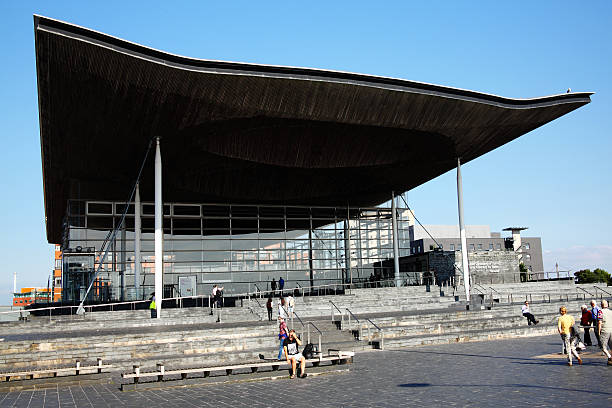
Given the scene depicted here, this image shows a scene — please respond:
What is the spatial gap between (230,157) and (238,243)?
948 centimetres

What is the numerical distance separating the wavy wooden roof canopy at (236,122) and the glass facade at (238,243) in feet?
4.58

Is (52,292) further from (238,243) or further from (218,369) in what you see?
(218,369)

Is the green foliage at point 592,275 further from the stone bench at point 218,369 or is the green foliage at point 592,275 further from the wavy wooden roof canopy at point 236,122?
the stone bench at point 218,369

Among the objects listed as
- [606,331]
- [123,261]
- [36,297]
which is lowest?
[606,331]

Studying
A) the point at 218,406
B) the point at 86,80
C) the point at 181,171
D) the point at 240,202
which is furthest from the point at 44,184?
the point at 218,406

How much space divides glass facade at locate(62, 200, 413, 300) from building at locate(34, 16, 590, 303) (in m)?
0.09

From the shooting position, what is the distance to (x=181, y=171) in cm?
3572

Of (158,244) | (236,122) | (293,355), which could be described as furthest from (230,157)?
(293,355)

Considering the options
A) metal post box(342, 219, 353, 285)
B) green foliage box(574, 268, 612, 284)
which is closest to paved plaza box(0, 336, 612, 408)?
metal post box(342, 219, 353, 285)

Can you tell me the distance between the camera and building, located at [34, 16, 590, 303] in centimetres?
2352

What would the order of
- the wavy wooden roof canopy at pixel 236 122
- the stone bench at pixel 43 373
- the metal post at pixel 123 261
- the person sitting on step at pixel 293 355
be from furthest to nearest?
the metal post at pixel 123 261 → the wavy wooden roof canopy at pixel 236 122 → the stone bench at pixel 43 373 → the person sitting on step at pixel 293 355

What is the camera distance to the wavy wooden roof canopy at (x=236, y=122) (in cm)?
2234

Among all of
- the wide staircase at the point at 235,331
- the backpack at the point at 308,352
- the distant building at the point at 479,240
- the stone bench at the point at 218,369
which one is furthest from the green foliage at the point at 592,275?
the backpack at the point at 308,352

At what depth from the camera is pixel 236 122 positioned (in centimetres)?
2788
